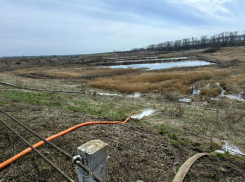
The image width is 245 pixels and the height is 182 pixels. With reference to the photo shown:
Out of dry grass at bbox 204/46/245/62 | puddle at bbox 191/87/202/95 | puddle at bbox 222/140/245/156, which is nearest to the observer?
puddle at bbox 222/140/245/156

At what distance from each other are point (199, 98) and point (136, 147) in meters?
13.1

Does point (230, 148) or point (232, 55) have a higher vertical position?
point (232, 55)

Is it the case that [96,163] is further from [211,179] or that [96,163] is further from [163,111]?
[163,111]

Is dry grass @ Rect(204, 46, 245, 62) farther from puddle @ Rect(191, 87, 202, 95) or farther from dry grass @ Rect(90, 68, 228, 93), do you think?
puddle @ Rect(191, 87, 202, 95)

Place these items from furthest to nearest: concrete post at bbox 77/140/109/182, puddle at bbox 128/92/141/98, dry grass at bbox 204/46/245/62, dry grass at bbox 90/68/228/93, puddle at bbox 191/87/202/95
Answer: dry grass at bbox 204/46/245/62
dry grass at bbox 90/68/228/93
puddle at bbox 191/87/202/95
puddle at bbox 128/92/141/98
concrete post at bbox 77/140/109/182

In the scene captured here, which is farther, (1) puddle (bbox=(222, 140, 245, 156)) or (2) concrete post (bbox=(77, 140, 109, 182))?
(1) puddle (bbox=(222, 140, 245, 156))

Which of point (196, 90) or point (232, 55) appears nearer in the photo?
point (196, 90)

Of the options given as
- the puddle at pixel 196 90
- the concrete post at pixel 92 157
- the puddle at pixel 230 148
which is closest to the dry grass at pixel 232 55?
the puddle at pixel 196 90

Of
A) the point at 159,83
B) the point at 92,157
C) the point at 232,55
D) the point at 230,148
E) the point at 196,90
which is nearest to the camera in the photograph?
the point at 92,157

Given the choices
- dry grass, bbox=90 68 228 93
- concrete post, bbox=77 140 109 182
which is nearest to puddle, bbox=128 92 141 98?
dry grass, bbox=90 68 228 93

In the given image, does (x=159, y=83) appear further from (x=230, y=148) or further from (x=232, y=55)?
(x=232, y=55)

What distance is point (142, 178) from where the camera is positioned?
3.24 meters

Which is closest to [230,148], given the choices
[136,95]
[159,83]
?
[136,95]

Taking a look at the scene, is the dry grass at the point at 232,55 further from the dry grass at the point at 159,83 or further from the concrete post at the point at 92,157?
the concrete post at the point at 92,157
